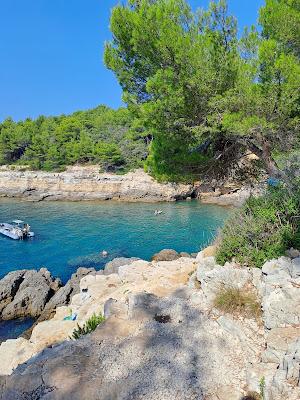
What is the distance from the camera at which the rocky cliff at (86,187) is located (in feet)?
149

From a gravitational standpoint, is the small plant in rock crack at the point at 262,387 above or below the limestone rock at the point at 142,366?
above

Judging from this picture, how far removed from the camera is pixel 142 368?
607 cm

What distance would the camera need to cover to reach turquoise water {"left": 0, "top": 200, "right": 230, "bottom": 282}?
74.6ft

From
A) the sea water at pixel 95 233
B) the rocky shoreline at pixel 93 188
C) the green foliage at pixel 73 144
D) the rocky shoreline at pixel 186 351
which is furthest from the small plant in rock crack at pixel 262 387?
the green foliage at pixel 73 144

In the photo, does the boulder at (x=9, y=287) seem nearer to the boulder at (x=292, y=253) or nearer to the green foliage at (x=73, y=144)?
the boulder at (x=292, y=253)

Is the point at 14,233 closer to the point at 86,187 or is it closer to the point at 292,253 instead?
the point at 86,187

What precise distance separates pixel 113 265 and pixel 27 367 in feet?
36.5

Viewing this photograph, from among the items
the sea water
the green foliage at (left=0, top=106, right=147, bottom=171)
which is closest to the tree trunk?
the sea water

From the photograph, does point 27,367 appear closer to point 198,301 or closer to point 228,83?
point 198,301

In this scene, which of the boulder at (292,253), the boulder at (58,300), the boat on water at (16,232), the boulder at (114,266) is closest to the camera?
the boulder at (292,253)

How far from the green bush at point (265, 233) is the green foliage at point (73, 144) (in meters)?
42.4

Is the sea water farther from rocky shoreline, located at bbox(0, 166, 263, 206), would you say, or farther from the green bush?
the green bush

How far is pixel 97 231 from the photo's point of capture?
29.8 metres

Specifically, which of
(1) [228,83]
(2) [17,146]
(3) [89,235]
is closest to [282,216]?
(1) [228,83]
